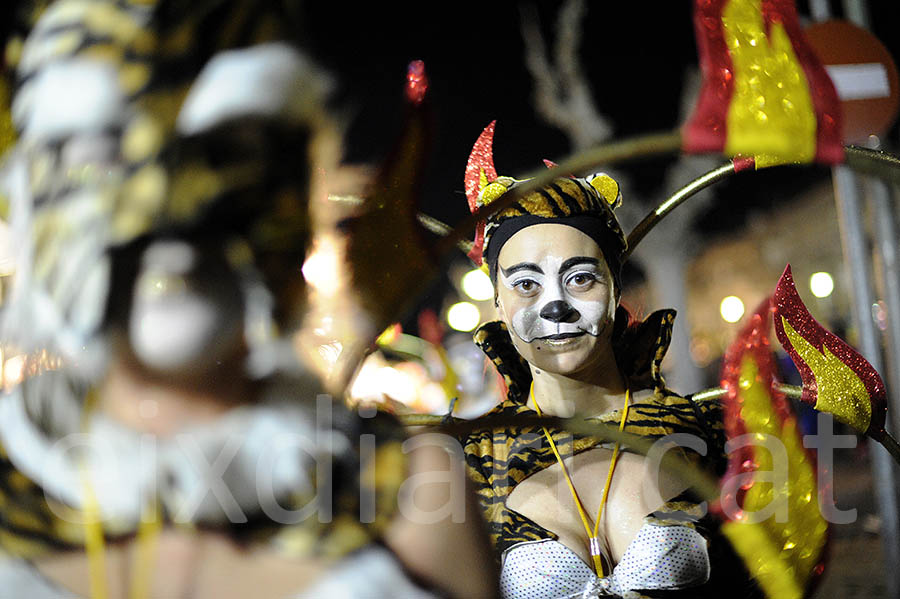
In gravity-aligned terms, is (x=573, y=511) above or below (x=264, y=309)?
below

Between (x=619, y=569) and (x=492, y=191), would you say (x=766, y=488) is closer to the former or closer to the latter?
(x=619, y=569)

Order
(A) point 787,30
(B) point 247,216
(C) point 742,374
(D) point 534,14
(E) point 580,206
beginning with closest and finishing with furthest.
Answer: (B) point 247,216 < (A) point 787,30 < (C) point 742,374 < (E) point 580,206 < (D) point 534,14

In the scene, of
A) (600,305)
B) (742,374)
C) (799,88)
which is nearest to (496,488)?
(600,305)

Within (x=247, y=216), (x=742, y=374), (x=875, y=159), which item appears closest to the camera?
(x=247, y=216)

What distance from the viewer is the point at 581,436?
1724 millimetres

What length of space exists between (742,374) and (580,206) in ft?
1.52

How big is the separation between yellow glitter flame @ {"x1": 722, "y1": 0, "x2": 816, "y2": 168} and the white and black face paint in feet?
1.83

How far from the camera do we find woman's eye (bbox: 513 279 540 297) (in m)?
1.75

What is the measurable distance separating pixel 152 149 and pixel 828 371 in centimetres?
156

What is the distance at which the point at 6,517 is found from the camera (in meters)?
0.66

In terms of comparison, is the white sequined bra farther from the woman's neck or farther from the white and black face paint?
the white and black face paint

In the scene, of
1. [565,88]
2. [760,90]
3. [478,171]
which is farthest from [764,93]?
[565,88]

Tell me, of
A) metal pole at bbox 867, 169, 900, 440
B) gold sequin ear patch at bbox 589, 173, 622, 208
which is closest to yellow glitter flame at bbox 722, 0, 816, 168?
gold sequin ear patch at bbox 589, 173, 622, 208

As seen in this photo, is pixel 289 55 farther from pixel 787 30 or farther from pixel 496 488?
pixel 496 488
